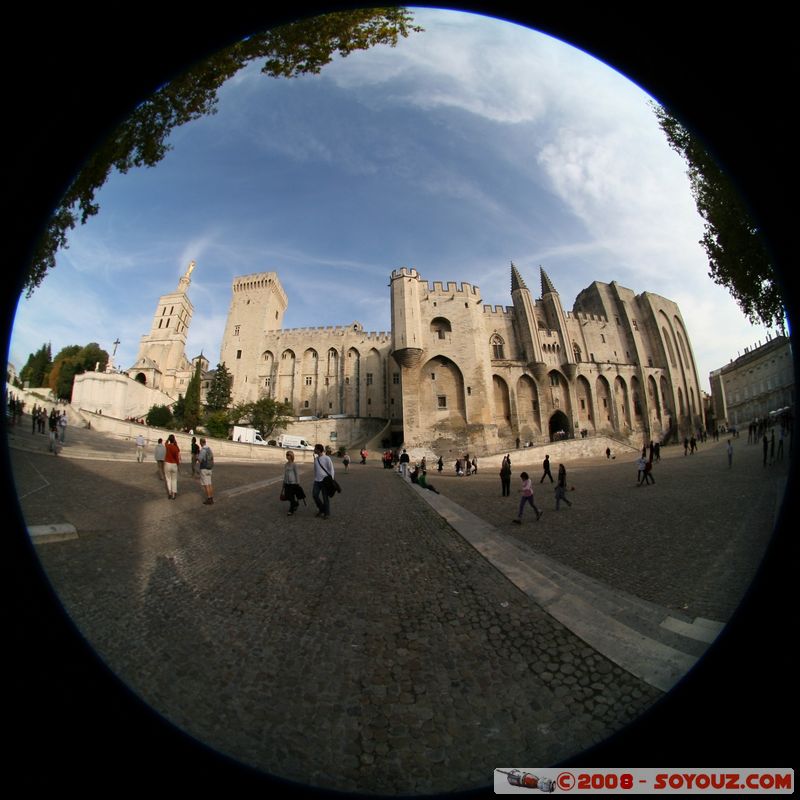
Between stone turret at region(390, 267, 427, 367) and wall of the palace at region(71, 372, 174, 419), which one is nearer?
wall of the palace at region(71, 372, 174, 419)

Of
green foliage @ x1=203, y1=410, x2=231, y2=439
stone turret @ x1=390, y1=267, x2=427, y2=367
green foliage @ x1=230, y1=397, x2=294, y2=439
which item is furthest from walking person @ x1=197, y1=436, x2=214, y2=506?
green foliage @ x1=230, y1=397, x2=294, y2=439

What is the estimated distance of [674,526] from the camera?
1.54m

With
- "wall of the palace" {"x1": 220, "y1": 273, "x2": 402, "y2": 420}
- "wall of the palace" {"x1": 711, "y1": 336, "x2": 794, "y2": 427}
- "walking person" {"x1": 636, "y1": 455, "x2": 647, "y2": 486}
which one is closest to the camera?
"wall of the palace" {"x1": 711, "y1": 336, "x2": 794, "y2": 427}

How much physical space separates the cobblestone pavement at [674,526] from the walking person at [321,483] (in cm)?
158

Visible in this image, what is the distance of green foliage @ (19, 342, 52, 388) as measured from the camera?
3.50ft

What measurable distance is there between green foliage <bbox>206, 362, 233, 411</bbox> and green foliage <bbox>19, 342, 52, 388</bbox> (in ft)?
129

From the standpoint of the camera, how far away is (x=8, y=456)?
1.07 m

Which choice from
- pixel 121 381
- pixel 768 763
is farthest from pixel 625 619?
pixel 121 381

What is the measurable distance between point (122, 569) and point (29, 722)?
45 cm

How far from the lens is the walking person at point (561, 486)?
2.22 meters

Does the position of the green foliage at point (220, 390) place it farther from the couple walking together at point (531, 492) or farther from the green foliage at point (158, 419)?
the couple walking together at point (531, 492)

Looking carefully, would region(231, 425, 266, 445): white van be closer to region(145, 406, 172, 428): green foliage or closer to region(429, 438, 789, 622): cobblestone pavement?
region(145, 406, 172, 428): green foliage

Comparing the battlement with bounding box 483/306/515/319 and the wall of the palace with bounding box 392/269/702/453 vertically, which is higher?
the battlement with bounding box 483/306/515/319

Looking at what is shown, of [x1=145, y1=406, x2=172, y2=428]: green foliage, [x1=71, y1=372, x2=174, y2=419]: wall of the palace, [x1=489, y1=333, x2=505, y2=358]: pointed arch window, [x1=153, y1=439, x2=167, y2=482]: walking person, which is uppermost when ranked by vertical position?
[x1=489, y1=333, x2=505, y2=358]: pointed arch window
